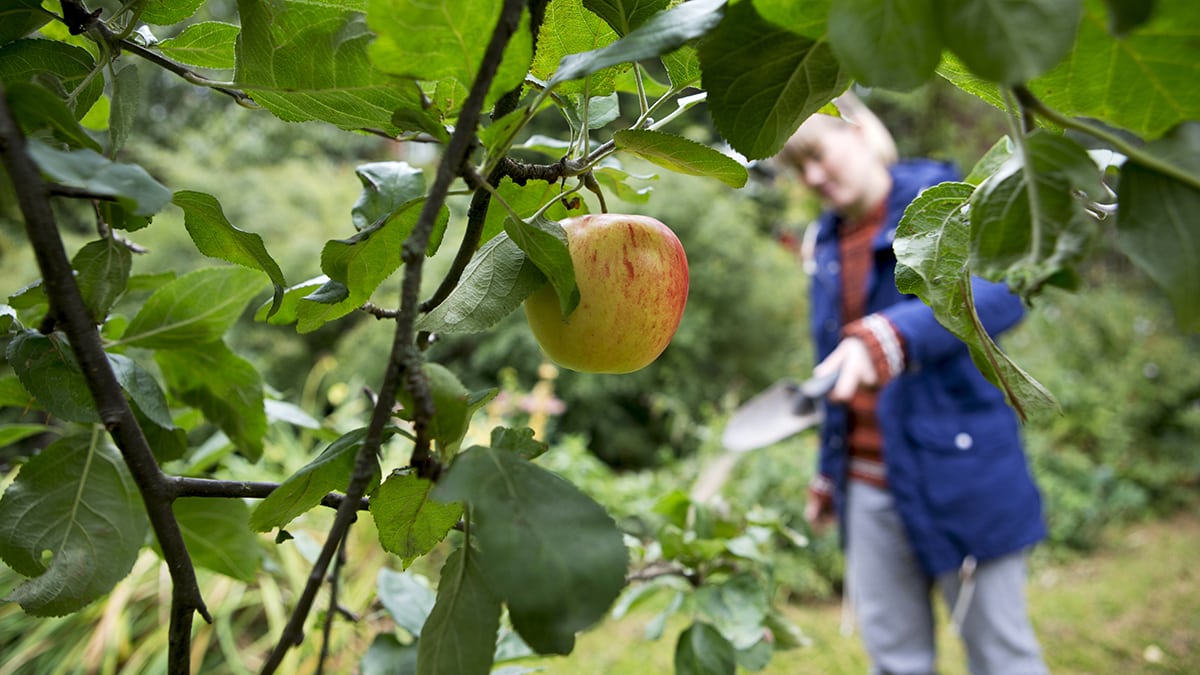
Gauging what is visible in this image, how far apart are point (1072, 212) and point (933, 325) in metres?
1.57

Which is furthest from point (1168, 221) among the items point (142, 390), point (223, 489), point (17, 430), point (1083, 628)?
point (1083, 628)

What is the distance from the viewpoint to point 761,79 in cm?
27

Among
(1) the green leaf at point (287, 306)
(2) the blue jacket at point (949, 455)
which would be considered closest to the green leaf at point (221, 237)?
(1) the green leaf at point (287, 306)

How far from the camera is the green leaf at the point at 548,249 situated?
31 cm

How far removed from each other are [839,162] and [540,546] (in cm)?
187

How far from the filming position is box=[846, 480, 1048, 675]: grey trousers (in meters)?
1.72

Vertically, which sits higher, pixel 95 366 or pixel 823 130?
pixel 95 366

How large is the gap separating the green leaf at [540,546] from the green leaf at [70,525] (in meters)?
0.25

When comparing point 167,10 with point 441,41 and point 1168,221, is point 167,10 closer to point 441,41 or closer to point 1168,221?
point 441,41

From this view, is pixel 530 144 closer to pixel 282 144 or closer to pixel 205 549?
pixel 205 549

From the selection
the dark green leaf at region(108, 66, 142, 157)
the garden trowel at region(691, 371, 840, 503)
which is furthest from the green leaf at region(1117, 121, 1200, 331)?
the garden trowel at region(691, 371, 840, 503)

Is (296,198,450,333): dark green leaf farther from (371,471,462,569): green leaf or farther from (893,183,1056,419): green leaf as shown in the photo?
(893,183,1056,419): green leaf

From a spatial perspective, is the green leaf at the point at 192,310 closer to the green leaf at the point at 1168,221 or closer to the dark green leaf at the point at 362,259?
the dark green leaf at the point at 362,259

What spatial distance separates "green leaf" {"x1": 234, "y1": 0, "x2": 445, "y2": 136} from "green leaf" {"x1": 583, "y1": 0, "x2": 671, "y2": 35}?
0.08 metres
